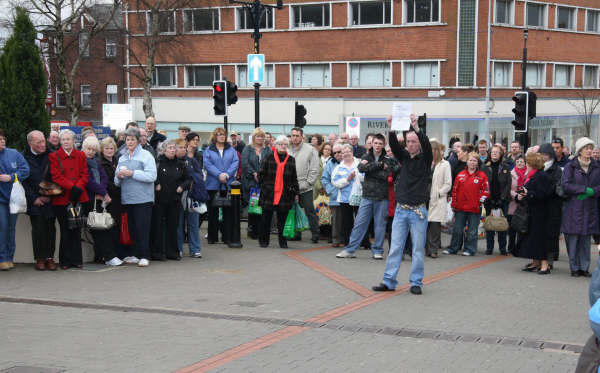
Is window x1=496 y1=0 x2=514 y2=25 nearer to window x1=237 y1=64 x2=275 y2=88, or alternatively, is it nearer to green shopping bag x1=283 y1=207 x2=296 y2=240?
window x1=237 y1=64 x2=275 y2=88

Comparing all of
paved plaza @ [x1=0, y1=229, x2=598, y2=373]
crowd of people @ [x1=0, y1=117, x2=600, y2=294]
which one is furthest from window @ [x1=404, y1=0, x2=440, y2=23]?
paved plaza @ [x1=0, y1=229, x2=598, y2=373]

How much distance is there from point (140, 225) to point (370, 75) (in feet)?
114

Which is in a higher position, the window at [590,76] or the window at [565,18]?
the window at [565,18]

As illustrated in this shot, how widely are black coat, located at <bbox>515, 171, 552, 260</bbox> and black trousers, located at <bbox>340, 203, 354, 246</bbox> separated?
3.22 metres

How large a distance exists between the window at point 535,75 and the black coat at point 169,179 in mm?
38184

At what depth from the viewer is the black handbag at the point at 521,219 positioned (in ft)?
37.8

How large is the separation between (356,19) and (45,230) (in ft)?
120

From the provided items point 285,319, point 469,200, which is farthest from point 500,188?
point 285,319

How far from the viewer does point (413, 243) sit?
9281 mm

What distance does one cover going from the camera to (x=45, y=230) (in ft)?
34.9

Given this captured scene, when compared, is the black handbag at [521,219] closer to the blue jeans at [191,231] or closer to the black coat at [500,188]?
the black coat at [500,188]

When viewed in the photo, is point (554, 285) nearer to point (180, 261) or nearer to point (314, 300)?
point (314, 300)

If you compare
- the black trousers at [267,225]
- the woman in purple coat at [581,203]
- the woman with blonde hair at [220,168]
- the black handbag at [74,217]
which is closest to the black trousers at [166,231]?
the black handbag at [74,217]

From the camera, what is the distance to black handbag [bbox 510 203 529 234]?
37.8 feet
